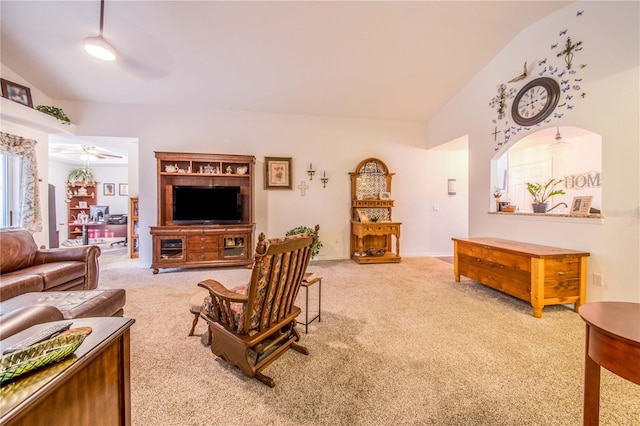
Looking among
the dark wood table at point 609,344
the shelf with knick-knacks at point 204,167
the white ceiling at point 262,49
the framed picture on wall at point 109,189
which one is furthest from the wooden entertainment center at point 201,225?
the framed picture on wall at point 109,189

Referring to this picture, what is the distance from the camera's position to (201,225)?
4398 millimetres

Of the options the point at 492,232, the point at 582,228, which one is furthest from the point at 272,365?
the point at 492,232

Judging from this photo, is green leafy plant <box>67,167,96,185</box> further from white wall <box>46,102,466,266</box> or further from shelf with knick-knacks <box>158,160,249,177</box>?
shelf with knick-knacks <box>158,160,249,177</box>

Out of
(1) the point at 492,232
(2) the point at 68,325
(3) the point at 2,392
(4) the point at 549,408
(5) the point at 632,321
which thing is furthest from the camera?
(1) the point at 492,232

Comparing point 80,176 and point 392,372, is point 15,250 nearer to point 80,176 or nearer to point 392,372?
point 392,372

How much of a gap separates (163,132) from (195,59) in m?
1.70

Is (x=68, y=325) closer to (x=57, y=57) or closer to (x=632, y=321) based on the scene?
(x=632, y=321)

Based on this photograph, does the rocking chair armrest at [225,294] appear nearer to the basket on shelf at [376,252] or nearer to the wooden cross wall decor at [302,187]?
the wooden cross wall decor at [302,187]

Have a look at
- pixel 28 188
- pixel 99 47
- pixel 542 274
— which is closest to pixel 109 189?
pixel 28 188

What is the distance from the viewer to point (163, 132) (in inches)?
184

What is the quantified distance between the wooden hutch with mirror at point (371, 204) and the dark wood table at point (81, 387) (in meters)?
4.32

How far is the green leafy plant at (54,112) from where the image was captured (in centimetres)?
393

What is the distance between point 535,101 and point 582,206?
Answer: 57.5 inches

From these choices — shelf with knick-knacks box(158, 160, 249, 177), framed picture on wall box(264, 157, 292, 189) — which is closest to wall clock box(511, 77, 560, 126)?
framed picture on wall box(264, 157, 292, 189)
